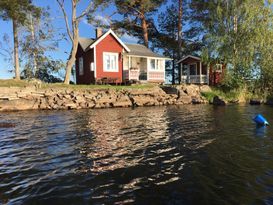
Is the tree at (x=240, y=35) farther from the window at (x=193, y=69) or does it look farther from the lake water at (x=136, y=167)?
the lake water at (x=136, y=167)

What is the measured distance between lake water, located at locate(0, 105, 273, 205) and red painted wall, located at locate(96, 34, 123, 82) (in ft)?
61.4

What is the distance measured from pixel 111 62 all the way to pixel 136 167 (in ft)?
79.7

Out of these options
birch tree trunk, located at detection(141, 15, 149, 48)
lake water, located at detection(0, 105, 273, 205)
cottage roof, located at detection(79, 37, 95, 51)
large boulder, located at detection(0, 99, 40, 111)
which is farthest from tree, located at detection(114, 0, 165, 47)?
lake water, located at detection(0, 105, 273, 205)

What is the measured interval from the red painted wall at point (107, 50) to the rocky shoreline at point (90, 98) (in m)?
5.66

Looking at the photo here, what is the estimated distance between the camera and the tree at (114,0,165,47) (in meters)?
35.9

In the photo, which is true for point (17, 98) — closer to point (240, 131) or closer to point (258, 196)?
point (240, 131)

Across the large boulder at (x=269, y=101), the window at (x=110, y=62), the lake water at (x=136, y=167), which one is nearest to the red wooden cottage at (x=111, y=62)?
the window at (x=110, y=62)

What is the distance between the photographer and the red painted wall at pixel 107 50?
28.7 meters

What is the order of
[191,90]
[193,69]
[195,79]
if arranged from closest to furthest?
[191,90], [195,79], [193,69]

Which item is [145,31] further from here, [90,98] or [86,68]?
[90,98]

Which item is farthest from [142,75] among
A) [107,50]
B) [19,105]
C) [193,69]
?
[19,105]

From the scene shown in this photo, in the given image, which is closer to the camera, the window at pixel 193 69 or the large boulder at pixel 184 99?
the large boulder at pixel 184 99

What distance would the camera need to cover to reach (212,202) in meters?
4.43

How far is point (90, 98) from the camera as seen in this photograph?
21.8 meters
